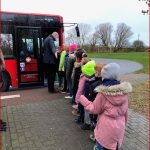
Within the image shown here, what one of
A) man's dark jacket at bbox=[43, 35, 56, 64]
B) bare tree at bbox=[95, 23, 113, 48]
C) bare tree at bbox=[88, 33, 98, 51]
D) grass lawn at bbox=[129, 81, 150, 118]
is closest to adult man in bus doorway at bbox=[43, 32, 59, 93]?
man's dark jacket at bbox=[43, 35, 56, 64]

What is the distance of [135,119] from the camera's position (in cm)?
672

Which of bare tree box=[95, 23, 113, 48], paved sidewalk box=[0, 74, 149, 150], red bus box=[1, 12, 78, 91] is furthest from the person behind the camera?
bare tree box=[95, 23, 113, 48]

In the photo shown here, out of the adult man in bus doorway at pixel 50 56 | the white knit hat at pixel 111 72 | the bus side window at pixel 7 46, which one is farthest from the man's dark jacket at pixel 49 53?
the white knit hat at pixel 111 72

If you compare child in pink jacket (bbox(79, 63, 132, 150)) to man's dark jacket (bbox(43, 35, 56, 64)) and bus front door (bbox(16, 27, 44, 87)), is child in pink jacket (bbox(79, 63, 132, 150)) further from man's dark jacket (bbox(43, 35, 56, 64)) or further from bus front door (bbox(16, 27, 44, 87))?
bus front door (bbox(16, 27, 44, 87))

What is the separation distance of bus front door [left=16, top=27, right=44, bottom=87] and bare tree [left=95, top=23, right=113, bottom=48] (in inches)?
2364

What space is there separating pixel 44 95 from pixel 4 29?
9.92 ft

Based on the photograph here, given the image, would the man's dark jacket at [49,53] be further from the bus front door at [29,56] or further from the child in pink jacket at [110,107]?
the child in pink jacket at [110,107]

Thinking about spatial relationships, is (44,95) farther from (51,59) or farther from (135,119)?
(135,119)

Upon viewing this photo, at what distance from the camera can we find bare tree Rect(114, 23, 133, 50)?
7379 cm

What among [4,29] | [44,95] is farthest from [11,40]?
[44,95]

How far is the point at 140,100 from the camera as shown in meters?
8.73

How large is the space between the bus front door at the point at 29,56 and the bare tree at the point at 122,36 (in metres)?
60.6

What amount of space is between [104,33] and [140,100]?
225 ft

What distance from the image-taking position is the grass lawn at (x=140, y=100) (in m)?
7.69
